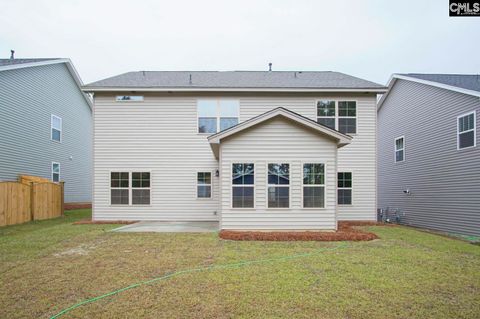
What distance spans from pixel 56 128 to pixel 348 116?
17194mm

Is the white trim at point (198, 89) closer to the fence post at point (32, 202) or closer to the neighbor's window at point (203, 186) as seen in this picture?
the neighbor's window at point (203, 186)

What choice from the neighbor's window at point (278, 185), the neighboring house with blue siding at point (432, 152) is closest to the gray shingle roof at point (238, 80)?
the neighboring house with blue siding at point (432, 152)

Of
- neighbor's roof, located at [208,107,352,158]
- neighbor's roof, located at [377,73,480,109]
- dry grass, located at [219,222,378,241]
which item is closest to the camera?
dry grass, located at [219,222,378,241]

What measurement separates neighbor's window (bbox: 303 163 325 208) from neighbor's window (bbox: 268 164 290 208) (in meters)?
0.60

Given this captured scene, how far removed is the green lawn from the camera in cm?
416

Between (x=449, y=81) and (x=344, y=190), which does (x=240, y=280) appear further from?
(x=449, y=81)

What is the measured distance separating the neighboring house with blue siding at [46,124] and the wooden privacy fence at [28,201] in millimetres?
1691

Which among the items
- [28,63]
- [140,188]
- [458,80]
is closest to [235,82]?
[140,188]

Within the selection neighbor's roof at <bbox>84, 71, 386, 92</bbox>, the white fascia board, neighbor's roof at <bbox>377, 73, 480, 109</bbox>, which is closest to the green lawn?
neighbor's roof at <bbox>377, 73, 480, 109</bbox>

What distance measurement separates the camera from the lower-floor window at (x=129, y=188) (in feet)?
45.1

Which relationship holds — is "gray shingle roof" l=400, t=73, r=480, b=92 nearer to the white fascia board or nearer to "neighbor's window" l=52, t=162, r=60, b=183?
the white fascia board

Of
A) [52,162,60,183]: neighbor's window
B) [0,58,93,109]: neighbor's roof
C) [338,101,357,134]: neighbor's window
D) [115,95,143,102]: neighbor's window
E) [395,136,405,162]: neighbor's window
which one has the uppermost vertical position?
[0,58,93,109]: neighbor's roof

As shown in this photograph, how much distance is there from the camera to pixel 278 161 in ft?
33.7

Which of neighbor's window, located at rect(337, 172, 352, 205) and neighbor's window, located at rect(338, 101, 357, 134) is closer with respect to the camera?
neighbor's window, located at rect(337, 172, 352, 205)
